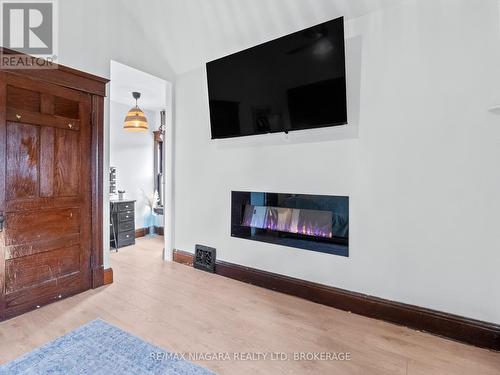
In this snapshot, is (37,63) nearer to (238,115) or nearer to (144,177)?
(238,115)

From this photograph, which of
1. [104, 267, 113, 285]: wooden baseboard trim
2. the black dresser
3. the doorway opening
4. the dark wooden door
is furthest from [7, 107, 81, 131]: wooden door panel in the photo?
the black dresser

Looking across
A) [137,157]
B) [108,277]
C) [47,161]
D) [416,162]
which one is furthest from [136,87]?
[416,162]

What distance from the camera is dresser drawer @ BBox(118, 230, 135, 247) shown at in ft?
14.4

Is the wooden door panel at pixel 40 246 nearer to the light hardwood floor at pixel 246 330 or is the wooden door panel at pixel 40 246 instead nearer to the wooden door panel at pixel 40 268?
the wooden door panel at pixel 40 268

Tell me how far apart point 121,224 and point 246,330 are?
316 centimetres

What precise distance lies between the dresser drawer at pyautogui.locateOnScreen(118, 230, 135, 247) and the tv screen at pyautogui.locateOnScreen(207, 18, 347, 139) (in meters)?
2.64

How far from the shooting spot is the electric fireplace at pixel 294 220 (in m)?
2.51

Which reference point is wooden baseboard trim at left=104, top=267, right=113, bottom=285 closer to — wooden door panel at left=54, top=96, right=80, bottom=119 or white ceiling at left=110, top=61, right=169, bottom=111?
wooden door panel at left=54, top=96, right=80, bottom=119

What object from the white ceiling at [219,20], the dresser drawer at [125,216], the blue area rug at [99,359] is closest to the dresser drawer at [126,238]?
the dresser drawer at [125,216]

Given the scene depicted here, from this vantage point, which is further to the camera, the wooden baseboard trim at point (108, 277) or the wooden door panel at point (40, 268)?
the wooden baseboard trim at point (108, 277)

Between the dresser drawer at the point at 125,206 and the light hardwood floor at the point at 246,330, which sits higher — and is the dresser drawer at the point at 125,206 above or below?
above

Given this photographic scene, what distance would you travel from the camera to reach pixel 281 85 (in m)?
2.48

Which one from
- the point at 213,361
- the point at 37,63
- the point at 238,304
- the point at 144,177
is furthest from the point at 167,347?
the point at 144,177

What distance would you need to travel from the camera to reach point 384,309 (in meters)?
2.21
